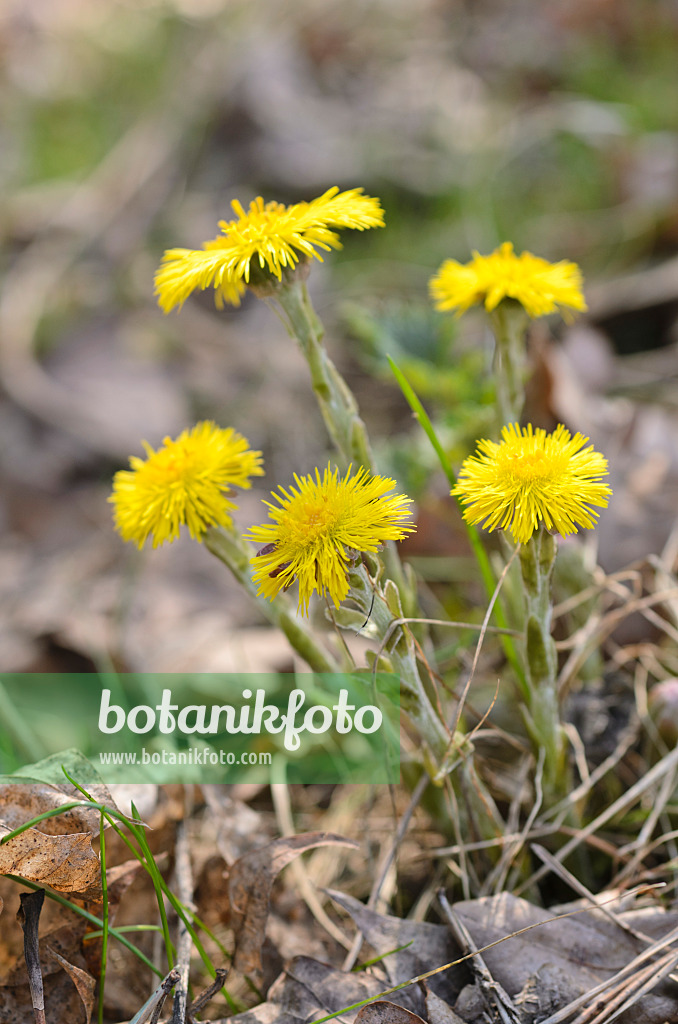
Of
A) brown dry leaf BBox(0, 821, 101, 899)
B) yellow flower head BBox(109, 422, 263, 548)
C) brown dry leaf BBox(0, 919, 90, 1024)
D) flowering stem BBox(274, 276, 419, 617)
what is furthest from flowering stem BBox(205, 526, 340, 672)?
brown dry leaf BBox(0, 919, 90, 1024)

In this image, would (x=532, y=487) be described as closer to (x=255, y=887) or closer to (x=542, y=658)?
(x=542, y=658)

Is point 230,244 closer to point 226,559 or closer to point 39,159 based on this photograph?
point 226,559

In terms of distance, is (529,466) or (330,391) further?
(330,391)

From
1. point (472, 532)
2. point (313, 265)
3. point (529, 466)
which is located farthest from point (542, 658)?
point (313, 265)

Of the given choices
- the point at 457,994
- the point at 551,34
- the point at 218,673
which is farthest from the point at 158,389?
the point at 551,34

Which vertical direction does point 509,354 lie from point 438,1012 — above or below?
above

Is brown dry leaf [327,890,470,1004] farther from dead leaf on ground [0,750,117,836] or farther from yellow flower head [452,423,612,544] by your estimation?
yellow flower head [452,423,612,544]
